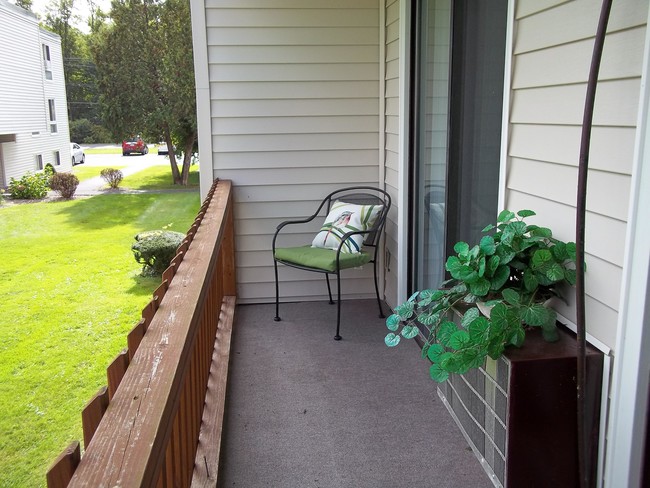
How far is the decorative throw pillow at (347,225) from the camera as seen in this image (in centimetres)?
404

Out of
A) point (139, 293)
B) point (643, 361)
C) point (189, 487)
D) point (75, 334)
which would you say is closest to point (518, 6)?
point (643, 361)

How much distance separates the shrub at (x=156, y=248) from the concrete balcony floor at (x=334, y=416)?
128 inches

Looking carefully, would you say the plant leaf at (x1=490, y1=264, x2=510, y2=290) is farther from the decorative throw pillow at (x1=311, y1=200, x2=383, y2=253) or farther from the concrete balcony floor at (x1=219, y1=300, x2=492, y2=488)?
the decorative throw pillow at (x1=311, y1=200, x2=383, y2=253)

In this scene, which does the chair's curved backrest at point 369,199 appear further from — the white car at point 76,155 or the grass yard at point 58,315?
the white car at point 76,155

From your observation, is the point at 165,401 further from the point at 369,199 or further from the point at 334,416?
the point at 369,199

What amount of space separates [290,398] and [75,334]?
2950mm

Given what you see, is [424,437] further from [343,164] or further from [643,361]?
[343,164]

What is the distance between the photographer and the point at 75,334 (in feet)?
17.7

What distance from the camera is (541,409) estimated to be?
192 centimetres

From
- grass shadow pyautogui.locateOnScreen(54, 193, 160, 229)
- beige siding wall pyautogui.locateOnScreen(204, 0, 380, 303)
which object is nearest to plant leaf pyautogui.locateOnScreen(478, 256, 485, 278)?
beige siding wall pyautogui.locateOnScreen(204, 0, 380, 303)

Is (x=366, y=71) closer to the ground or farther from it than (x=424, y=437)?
farther from it

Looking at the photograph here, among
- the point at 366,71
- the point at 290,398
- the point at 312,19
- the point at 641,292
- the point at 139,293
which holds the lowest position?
the point at 139,293

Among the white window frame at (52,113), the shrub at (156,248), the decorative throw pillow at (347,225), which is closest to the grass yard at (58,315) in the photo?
the shrub at (156,248)

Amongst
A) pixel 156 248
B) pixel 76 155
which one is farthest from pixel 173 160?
pixel 156 248
